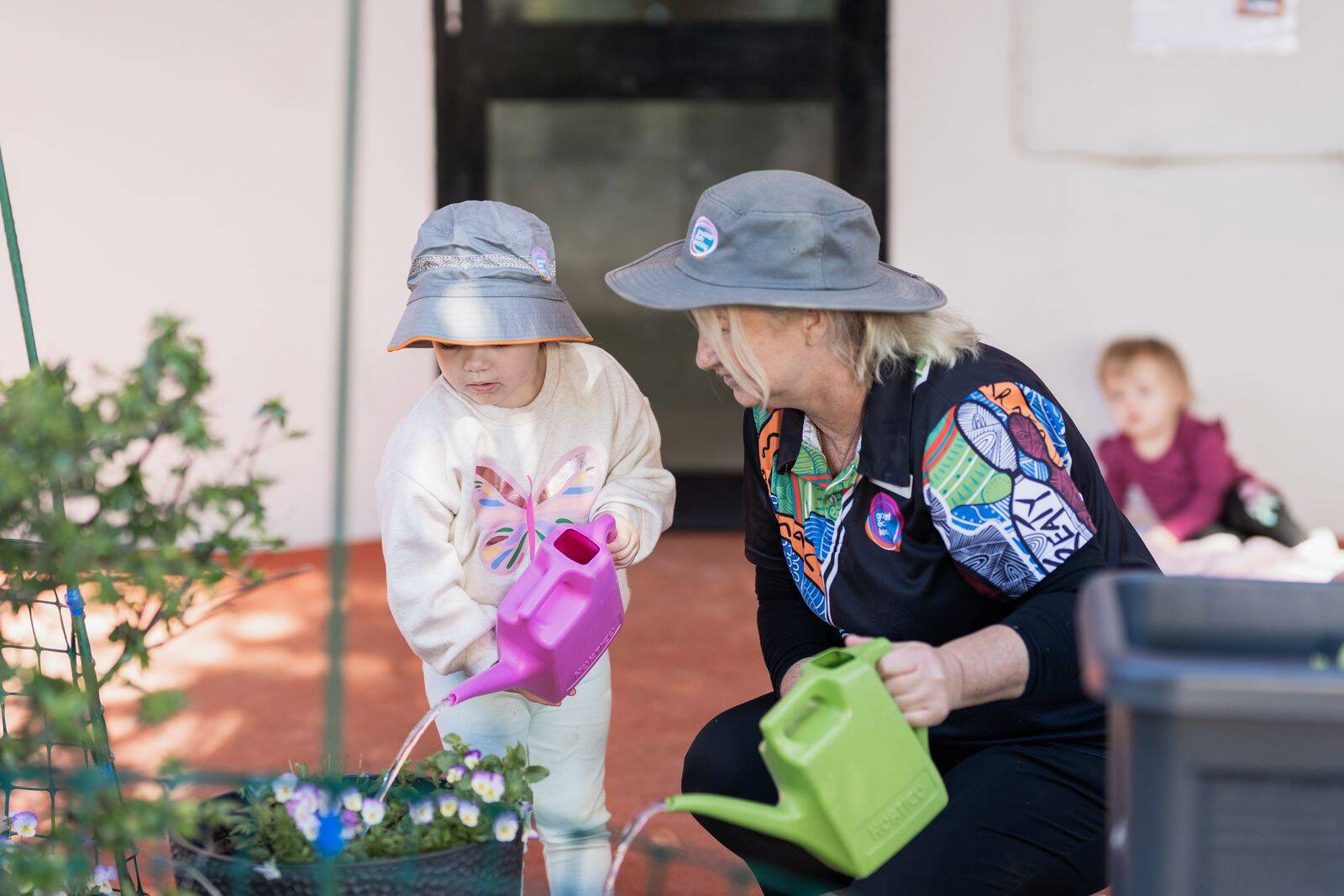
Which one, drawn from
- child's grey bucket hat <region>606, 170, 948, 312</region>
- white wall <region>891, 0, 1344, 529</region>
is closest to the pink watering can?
child's grey bucket hat <region>606, 170, 948, 312</region>

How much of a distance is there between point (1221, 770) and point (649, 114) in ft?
13.4

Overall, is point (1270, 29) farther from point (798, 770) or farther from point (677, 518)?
point (798, 770)

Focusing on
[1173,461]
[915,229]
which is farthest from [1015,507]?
[915,229]

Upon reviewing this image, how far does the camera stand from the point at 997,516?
1587mm

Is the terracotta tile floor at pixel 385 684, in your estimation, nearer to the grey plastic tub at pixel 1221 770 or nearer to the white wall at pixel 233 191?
the white wall at pixel 233 191

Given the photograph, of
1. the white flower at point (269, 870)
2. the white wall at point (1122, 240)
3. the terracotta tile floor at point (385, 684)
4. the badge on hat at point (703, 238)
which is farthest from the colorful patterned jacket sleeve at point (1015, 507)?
the white wall at point (1122, 240)

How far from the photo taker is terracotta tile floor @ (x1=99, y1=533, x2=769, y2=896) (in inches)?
106

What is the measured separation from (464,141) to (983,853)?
3.67 meters

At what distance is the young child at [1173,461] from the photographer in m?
4.04

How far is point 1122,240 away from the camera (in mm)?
4781

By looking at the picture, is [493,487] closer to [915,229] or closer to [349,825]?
[349,825]

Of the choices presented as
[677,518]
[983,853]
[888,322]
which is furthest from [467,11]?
[983,853]

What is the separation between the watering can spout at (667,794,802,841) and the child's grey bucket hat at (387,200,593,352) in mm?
716

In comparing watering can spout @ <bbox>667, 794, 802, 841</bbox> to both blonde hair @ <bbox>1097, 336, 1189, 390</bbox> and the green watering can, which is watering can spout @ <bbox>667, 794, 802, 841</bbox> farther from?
blonde hair @ <bbox>1097, 336, 1189, 390</bbox>
